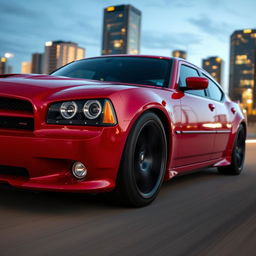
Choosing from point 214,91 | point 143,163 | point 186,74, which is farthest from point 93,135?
point 214,91

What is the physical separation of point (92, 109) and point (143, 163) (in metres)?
0.81

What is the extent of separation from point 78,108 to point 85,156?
34 cm

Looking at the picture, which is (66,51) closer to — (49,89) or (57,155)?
(49,89)

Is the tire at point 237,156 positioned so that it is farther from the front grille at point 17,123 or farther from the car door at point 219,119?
the front grille at point 17,123

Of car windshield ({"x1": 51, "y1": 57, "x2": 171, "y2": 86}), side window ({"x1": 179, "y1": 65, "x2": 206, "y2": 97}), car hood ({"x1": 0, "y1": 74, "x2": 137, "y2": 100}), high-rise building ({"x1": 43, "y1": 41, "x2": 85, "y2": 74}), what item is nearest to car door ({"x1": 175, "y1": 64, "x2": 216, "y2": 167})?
side window ({"x1": 179, "y1": 65, "x2": 206, "y2": 97})

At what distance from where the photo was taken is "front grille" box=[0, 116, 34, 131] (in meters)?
2.86

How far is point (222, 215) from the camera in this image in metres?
3.26

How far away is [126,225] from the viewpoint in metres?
2.79

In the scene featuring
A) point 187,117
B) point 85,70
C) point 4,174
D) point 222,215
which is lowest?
point 222,215

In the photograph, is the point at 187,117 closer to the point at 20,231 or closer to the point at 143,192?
the point at 143,192

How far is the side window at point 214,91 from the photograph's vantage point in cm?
523

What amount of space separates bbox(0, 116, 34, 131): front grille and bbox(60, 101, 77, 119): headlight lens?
0.22m

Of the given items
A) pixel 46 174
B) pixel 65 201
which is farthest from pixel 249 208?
pixel 46 174

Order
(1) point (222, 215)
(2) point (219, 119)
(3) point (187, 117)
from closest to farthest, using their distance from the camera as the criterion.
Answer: (1) point (222, 215) → (3) point (187, 117) → (2) point (219, 119)
